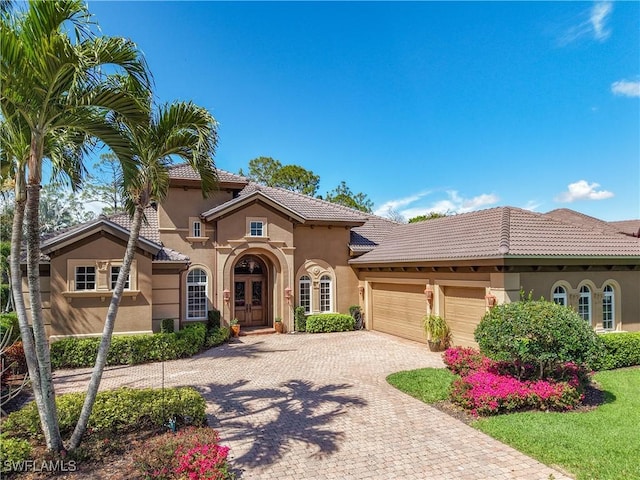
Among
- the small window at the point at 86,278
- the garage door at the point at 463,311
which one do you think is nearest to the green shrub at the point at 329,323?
the garage door at the point at 463,311

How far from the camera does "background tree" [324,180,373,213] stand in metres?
50.2

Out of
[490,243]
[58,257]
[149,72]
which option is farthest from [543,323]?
[58,257]

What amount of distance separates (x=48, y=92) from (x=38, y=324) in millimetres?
3563

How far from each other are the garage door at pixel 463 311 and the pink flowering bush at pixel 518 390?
3.52m

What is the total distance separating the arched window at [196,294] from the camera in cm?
1852

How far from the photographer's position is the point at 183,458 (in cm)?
588

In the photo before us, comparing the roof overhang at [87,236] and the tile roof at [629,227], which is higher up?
the tile roof at [629,227]

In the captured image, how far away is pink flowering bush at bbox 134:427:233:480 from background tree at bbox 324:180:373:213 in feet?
142

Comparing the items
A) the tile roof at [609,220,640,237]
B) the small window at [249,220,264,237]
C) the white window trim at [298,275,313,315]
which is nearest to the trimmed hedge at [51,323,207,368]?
the small window at [249,220,264,237]

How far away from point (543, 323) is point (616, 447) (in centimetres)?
280

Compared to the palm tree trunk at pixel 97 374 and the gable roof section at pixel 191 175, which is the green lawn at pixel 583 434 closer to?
the palm tree trunk at pixel 97 374

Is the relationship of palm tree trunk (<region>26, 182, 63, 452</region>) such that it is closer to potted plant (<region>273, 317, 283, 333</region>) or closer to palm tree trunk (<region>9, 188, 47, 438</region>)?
palm tree trunk (<region>9, 188, 47, 438</region>)

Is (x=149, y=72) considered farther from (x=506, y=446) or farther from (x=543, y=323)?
(x=543, y=323)

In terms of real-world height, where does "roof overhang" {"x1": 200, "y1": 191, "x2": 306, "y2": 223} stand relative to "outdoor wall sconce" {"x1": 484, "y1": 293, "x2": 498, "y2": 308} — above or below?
above
